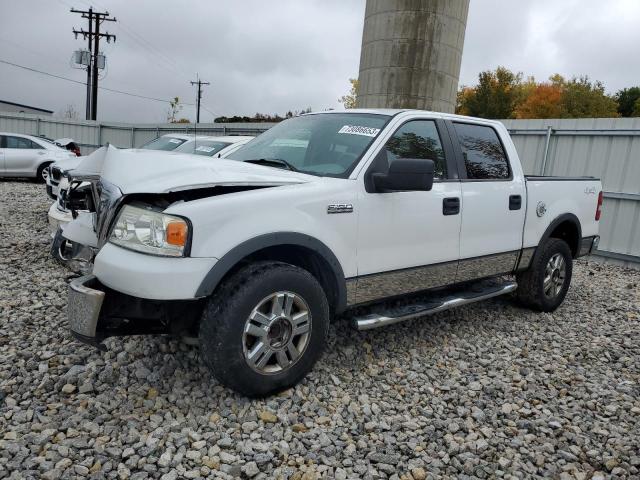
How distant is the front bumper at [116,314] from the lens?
2.72 metres

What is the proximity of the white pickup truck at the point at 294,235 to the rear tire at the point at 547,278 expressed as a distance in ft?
2.20

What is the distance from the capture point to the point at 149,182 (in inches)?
113

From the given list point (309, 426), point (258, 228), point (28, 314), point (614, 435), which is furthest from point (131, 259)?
point (614, 435)

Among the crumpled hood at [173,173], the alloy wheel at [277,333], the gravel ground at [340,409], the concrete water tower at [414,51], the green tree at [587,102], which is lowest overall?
the gravel ground at [340,409]

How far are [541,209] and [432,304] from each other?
1775mm

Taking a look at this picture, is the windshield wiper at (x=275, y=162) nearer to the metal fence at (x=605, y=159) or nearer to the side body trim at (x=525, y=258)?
the side body trim at (x=525, y=258)

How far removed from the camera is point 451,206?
4.03 meters

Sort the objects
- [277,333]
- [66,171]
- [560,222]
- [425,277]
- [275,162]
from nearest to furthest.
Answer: [277,333] < [275,162] < [425,277] < [560,222] < [66,171]

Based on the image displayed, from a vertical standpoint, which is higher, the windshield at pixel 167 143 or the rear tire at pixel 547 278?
the windshield at pixel 167 143

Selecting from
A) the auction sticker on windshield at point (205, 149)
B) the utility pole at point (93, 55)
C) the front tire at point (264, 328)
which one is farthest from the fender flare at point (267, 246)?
the utility pole at point (93, 55)

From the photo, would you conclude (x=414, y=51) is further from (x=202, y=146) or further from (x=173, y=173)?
(x=173, y=173)

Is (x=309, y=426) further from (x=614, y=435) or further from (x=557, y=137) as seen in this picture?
(x=557, y=137)

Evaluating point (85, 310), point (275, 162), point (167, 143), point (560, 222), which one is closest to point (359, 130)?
point (275, 162)

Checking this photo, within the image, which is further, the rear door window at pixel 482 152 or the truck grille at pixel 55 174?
the truck grille at pixel 55 174
